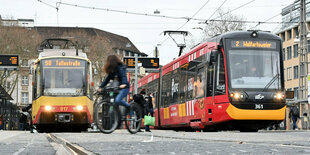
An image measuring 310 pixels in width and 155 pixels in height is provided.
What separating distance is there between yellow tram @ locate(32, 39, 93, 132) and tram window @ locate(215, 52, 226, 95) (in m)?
4.54

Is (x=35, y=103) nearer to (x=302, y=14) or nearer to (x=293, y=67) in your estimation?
(x=302, y=14)

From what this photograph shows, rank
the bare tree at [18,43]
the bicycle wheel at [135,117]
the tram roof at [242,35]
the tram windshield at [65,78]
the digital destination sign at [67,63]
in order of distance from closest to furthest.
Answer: the bicycle wheel at [135,117] → the tram roof at [242,35] → the tram windshield at [65,78] → the digital destination sign at [67,63] → the bare tree at [18,43]

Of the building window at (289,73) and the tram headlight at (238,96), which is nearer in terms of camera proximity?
the tram headlight at (238,96)

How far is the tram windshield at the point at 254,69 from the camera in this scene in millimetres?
A: 21703

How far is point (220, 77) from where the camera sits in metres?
22.1

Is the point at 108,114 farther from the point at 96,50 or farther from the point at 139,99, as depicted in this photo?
the point at 96,50

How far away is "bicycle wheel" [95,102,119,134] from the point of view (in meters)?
11.6

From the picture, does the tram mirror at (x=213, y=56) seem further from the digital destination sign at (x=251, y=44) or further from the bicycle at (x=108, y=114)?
the bicycle at (x=108, y=114)

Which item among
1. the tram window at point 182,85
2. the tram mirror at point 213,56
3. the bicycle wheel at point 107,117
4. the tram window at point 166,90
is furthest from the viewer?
the tram window at point 166,90

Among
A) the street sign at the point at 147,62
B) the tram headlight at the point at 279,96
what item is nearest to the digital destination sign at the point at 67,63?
the tram headlight at the point at 279,96

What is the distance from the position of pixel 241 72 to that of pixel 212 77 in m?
1.17

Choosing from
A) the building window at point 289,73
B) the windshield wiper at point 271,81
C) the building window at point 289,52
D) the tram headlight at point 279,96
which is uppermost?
the building window at point 289,52

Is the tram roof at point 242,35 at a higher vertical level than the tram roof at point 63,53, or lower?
higher

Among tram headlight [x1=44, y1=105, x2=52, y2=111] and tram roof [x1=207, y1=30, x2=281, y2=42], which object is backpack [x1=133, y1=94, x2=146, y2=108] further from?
tram headlight [x1=44, y1=105, x2=52, y2=111]
